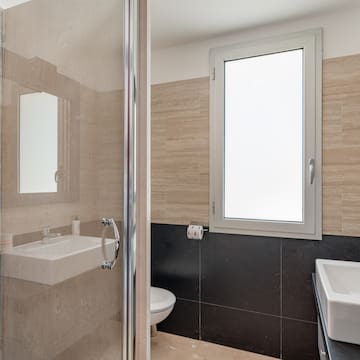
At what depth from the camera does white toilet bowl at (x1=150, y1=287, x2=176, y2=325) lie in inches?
76.5

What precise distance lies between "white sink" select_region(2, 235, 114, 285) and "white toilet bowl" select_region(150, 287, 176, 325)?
1.02 meters

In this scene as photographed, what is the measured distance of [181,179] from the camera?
238cm

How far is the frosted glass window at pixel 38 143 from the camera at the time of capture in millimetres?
832

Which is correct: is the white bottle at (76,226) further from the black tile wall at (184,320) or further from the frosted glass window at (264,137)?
the black tile wall at (184,320)

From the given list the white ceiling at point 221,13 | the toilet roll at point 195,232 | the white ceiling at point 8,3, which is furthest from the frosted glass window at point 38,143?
the toilet roll at point 195,232

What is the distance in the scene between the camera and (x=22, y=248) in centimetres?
81

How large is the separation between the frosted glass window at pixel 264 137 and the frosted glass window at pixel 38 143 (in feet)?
5.05

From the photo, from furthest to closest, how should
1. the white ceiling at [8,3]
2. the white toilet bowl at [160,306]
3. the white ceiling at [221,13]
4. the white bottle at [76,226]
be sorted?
the white toilet bowl at [160,306]
the white ceiling at [221,13]
the white bottle at [76,226]
the white ceiling at [8,3]

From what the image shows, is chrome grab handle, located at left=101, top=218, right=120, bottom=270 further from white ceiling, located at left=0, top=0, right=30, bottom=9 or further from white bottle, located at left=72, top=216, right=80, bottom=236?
white ceiling, located at left=0, top=0, right=30, bottom=9

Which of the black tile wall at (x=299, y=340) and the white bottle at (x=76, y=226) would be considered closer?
the white bottle at (x=76, y=226)

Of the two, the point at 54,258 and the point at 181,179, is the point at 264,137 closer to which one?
the point at 181,179

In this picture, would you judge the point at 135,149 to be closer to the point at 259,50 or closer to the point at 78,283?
the point at 78,283

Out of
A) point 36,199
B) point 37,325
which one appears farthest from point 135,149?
point 37,325

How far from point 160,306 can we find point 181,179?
955mm
